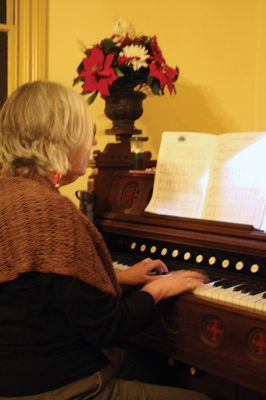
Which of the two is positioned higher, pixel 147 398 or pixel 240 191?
pixel 240 191

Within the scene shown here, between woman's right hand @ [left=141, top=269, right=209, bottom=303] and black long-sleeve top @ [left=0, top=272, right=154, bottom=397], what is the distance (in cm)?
17

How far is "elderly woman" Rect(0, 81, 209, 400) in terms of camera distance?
1.05 meters

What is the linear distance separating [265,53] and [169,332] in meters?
2.12

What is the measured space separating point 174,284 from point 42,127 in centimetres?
57

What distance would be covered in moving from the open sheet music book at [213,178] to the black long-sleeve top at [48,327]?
1.92ft

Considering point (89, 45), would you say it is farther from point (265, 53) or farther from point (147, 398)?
point (147, 398)

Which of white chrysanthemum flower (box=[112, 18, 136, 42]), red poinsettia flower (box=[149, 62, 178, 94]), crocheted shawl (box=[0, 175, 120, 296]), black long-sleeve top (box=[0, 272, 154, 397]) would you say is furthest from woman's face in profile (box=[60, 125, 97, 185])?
white chrysanthemum flower (box=[112, 18, 136, 42])

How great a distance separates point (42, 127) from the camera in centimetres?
112

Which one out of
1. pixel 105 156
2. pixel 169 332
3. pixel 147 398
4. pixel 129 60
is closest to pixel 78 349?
pixel 147 398

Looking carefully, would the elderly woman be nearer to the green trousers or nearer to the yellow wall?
the green trousers

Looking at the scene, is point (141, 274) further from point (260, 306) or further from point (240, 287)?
point (260, 306)

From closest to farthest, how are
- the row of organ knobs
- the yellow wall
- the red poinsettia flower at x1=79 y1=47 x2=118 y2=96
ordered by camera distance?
the row of organ knobs → the red poinsettia flower at x1=79 y1=47 x2=118 y2=96 → the yellow wall

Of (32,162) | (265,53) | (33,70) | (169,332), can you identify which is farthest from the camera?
(265,53)

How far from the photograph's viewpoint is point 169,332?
4.52 ft
